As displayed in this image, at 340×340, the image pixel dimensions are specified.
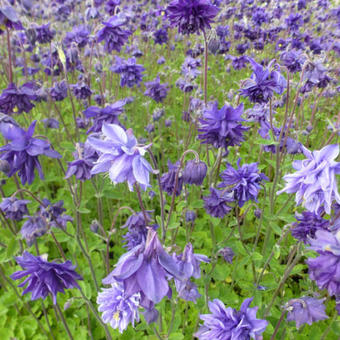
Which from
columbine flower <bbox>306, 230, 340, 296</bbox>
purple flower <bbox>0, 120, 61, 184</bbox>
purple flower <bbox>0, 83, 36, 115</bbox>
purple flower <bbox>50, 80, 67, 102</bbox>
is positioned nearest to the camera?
columbine flower <bbox>306, 230, 340, 296</bbox>

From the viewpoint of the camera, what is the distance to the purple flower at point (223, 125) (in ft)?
6.24

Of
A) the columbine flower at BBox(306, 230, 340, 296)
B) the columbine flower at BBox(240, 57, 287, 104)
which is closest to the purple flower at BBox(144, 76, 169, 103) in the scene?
the columbine flower at BBox(240, 57, 287, 104)

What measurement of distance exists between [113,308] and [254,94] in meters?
1.59

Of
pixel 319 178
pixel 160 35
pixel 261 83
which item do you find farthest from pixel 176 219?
pixel 160 35

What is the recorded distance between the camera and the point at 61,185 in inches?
175

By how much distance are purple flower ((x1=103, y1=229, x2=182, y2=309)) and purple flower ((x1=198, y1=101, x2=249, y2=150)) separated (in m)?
0.99

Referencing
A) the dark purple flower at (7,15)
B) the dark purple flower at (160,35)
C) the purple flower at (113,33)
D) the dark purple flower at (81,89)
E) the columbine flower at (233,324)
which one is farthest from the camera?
the dark purple flower at (160,35)

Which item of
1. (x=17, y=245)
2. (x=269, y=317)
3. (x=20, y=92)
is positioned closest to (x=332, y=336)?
(x=269, y=317)

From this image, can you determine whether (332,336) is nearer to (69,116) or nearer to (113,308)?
(113,308)

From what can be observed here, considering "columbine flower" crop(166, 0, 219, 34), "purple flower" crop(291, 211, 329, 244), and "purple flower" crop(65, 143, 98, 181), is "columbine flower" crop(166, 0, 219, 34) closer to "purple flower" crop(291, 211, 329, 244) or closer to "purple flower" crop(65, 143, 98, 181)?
"purple flower" crop(65, 143, 98, 181)

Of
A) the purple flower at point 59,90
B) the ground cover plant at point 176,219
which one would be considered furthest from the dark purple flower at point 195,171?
the purple flower at point 59,90

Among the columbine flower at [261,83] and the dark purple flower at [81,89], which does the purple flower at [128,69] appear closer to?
the dark purple flower at [81,89]

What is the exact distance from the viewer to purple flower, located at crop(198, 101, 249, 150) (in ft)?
6.24

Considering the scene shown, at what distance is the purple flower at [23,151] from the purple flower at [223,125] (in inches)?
37.6
